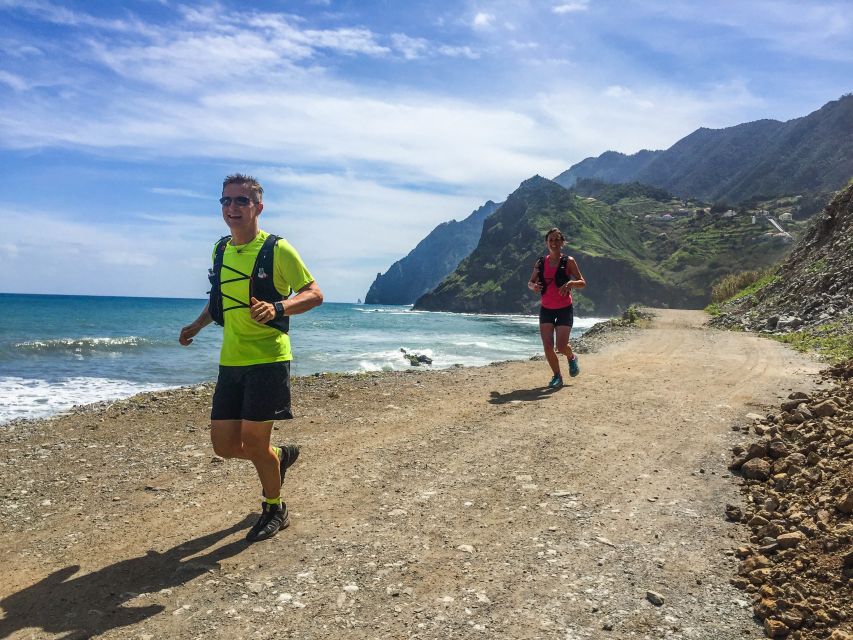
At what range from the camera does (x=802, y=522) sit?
149 inches

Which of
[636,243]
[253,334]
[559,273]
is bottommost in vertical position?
[253,334]

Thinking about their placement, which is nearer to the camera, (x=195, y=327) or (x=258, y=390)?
(x=258, y=390)

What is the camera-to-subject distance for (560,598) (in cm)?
327

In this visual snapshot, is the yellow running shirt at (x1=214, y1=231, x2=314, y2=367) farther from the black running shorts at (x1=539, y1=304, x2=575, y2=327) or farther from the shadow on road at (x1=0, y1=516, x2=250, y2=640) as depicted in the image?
the black running shorts at (x1=539, y1=304, x2=575, y2=327)

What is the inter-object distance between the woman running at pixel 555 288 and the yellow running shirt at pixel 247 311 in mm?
5860

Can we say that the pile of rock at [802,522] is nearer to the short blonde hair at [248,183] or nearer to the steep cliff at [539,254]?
the short blonde hair at [248,183]

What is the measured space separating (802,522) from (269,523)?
12.7ft

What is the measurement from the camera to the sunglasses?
4168 mm

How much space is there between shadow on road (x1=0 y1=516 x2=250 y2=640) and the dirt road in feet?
0.05

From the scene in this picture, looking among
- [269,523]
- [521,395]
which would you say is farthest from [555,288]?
[269,523]

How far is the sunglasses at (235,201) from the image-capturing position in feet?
13.7

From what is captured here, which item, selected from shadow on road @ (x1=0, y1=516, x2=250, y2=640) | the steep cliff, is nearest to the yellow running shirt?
shadow on road @ (x1=0, y1=516, x2=250, y2=640)

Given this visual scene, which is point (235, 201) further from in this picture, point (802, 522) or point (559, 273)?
point (559, 273)

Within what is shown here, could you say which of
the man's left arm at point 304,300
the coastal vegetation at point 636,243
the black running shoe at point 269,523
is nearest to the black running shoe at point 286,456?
the black running shoe at point 269,523
